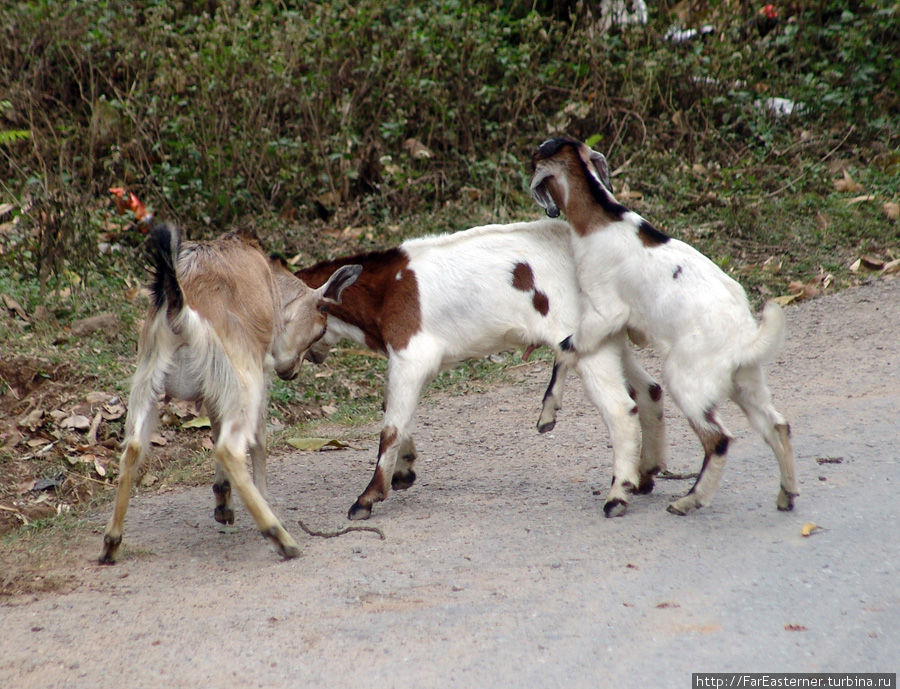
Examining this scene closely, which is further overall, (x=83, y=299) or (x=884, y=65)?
(x=884, y=65)

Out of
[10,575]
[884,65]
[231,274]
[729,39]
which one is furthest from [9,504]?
[884,65]

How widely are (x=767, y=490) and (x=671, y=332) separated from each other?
3.09 feet

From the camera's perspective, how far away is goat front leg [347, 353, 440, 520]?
5.25m

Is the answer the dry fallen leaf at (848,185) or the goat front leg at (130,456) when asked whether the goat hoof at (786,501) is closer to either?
the goat front leg at (130,456)

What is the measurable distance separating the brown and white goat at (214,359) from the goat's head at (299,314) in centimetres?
26

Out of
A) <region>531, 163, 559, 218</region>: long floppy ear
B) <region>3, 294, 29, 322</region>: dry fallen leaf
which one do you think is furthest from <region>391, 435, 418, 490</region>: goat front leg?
<region>3, 294, 29, 322</region>: dry fallen leaf

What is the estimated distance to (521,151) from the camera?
10680 mm

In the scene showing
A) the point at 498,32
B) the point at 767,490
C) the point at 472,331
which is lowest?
the point at 767,490

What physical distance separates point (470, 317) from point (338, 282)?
0.71 meters

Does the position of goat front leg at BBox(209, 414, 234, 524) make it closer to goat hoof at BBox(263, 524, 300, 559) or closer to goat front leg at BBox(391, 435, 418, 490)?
goat hoof at BBox(263, 524, 300, 559)

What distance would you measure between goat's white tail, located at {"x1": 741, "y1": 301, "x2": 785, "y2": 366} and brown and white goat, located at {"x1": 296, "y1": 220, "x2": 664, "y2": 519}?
708 millimetres

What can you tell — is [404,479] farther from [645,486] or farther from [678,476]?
[678,476]

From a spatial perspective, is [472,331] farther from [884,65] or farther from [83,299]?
[884,65]

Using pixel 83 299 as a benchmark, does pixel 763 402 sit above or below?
above
